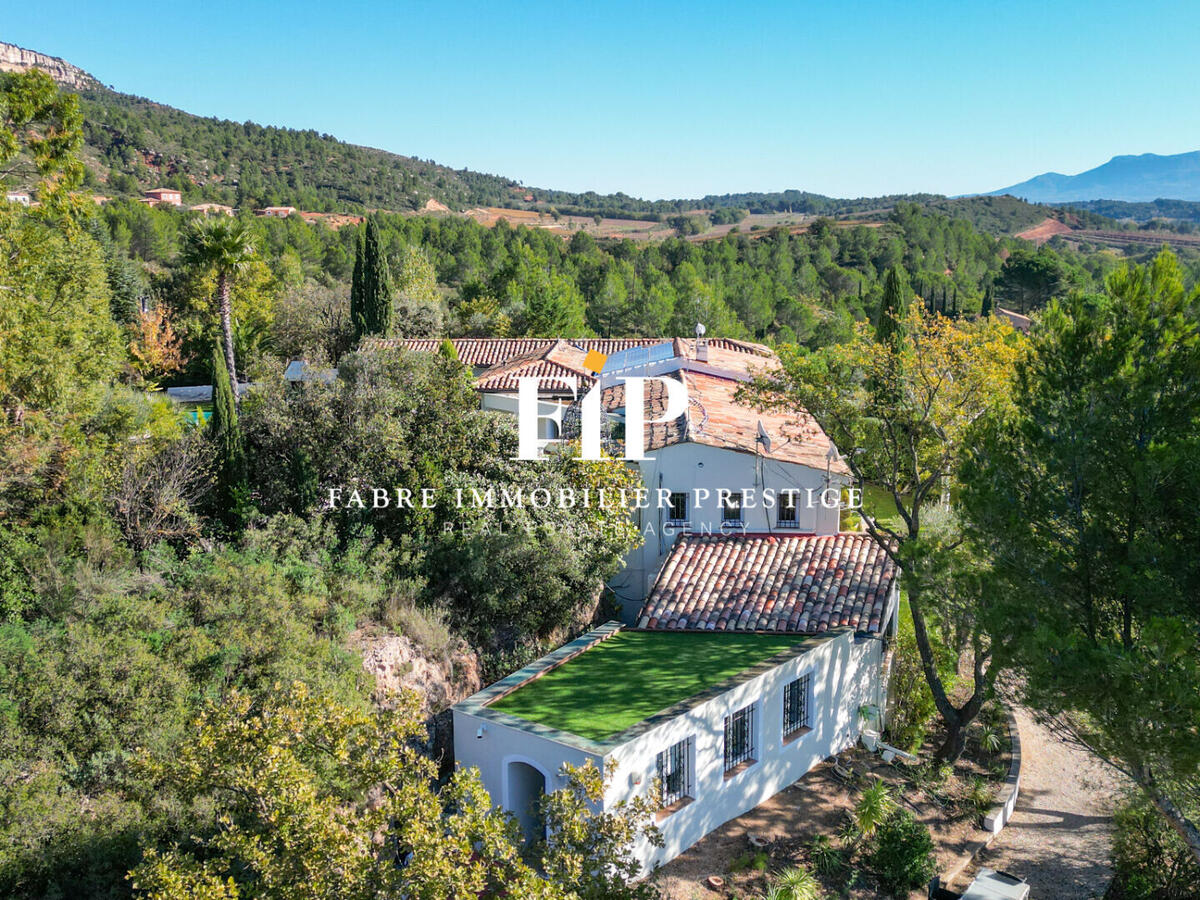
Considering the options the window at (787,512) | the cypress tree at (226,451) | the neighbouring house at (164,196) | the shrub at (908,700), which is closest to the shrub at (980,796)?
the shrub at (908,700)

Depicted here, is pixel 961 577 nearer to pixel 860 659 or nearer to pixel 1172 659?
pixel 1172 659

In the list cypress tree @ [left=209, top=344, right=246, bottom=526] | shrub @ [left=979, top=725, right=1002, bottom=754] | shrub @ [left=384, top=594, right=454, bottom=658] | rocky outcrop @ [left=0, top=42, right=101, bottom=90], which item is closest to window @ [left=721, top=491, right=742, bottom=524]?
shrub @ [left=979, top=725, right=1002, bottom=754]

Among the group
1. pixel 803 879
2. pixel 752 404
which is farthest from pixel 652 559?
pixel 803 879

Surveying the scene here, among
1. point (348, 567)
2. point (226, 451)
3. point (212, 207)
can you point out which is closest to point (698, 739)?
point (348, 567)

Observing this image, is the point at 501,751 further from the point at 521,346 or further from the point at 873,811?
the point at 521,346

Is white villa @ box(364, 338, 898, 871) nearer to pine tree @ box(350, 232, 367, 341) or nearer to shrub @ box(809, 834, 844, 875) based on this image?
shrub @ box(809, 834, 844, 875)

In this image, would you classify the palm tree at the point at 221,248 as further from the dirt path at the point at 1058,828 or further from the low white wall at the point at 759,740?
the dirt path at the point at 1058,828
